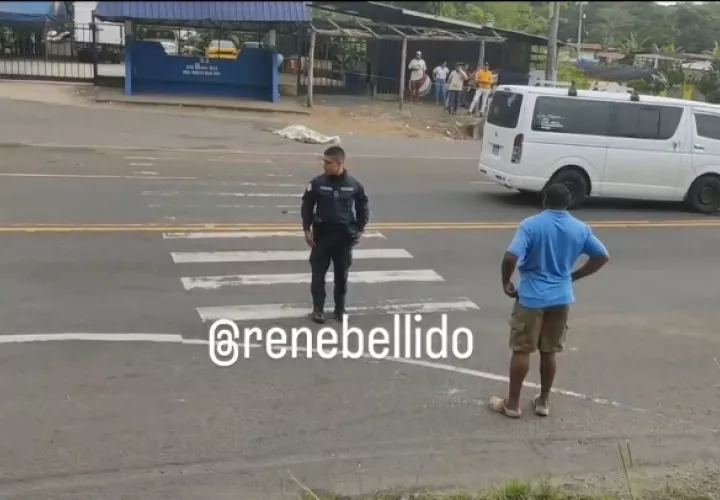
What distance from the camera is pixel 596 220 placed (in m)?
13.7

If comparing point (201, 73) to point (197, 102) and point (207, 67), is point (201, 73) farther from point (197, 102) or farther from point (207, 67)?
point (197, 102)

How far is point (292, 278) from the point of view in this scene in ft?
30.5

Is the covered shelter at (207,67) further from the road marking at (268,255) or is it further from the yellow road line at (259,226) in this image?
the road marking at (268,255)

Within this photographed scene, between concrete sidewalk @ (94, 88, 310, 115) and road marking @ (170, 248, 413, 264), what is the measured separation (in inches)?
641

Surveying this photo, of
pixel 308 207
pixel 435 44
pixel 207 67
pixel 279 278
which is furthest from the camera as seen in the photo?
pixel 435 44

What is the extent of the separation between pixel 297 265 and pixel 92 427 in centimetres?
454

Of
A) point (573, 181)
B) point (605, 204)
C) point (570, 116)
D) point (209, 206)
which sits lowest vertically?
point (605, 204)

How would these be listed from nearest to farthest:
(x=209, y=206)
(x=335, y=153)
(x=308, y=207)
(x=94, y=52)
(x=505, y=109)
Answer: (x=335, y=153)
(x=308, y=207)
(x=209, y=206)
(x=505, y=109)
(x=94, y=52)

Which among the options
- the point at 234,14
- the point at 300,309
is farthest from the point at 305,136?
the point at 300,309

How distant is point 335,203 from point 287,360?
4.77 feet

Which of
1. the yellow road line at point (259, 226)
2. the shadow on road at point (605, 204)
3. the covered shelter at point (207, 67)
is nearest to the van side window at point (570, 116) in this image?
the shadow on road at point (605, 204)

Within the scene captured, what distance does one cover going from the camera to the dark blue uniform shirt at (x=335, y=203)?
7531 millimetres

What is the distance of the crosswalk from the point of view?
8.30m

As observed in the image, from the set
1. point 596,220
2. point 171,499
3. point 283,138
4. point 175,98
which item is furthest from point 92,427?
point 175,98
